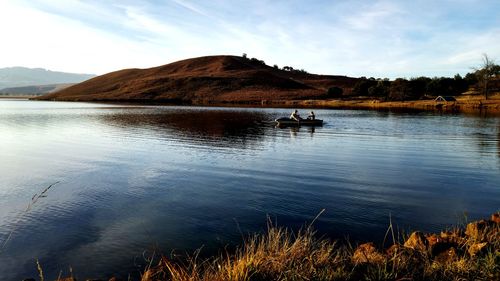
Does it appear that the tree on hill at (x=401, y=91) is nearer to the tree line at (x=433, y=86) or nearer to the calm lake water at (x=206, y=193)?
the tree line at (x=433, y=86)

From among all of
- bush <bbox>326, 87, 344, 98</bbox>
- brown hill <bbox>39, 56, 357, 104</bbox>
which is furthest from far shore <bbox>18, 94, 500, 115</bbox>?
brown hill <bbox>39, 56, 357, 104</bbox>

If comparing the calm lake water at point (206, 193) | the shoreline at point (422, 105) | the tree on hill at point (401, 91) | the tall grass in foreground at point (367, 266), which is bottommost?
the calm lake water at point (206, 193)

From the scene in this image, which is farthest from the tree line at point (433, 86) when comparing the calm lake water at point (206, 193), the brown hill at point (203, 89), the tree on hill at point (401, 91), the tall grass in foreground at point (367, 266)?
the tall grass in foreground at point (367, 266)

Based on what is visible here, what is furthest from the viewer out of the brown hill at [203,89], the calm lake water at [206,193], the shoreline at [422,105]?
the brown hill at [203,89]

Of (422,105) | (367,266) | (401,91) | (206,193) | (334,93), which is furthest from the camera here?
(334,93)

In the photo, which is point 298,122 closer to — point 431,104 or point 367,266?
point 367,266

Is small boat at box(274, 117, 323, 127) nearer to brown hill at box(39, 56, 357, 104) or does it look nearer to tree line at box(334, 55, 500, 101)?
tree line at box(334, 55, 500, 101)

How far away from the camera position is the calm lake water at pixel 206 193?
12.1 m

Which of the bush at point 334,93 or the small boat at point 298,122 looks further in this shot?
the bush at point 334,93

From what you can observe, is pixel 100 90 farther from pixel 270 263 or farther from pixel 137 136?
pixel 270 263

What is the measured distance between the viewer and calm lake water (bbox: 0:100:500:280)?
1209 centimetres

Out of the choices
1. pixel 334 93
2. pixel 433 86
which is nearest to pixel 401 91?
pixel 433 86

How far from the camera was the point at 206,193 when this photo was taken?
58.5 ft

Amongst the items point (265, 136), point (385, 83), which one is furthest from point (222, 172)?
point (385, 83)
